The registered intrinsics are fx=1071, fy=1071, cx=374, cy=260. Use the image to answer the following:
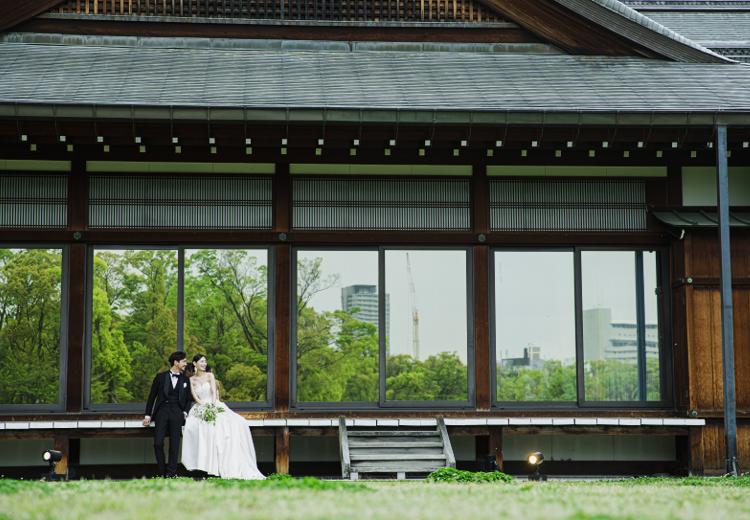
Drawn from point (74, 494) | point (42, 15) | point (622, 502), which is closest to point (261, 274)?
point (42, 15)

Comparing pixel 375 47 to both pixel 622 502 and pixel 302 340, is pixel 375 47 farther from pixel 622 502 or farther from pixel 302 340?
pixel 622 502

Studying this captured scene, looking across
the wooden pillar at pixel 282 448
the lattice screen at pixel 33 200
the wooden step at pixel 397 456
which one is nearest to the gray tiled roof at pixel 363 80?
the lattice screen at pixel 33 200

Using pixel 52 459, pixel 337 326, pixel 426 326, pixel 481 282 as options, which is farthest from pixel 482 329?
pixel 52 459

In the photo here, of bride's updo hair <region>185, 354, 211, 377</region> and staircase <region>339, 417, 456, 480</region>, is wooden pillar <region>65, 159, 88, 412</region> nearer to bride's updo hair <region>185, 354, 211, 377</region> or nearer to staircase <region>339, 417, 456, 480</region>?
bride's updo hair <region>185, 354, 211, 377</region>

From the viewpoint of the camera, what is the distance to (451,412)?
1252cm

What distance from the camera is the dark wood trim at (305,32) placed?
13.4 m

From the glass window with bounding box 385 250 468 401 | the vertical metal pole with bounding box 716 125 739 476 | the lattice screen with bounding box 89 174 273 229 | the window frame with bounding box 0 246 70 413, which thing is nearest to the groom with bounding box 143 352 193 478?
the window frame with bounding box 0 246 70 413

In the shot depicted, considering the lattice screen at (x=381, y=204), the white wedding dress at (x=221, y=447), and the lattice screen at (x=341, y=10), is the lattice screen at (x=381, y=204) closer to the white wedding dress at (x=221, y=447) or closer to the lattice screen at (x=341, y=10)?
the lattice screen at (x=341, y=10)

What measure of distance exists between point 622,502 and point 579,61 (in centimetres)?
741

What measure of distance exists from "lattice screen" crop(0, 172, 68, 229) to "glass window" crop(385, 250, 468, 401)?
387 centimetres

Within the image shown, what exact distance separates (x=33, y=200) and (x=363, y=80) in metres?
4.07

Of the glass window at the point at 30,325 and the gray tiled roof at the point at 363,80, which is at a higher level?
the gray tiled roof at the point at 363,80

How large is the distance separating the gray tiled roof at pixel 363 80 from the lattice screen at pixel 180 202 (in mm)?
1196

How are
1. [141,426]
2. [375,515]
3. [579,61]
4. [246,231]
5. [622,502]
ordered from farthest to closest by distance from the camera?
[579,61] → [246,231] → [141,426] → [622,502] → [375,515]
